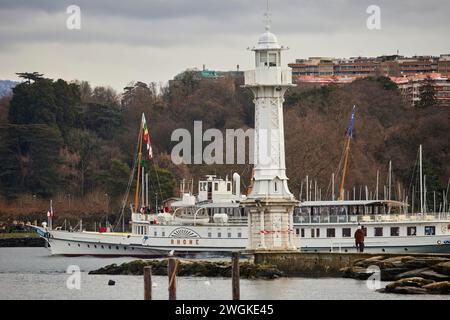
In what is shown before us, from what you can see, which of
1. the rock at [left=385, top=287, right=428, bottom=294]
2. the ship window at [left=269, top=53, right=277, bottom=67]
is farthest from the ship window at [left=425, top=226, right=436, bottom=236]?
the rock at [left=385, top=287, right=428, bottom=294]

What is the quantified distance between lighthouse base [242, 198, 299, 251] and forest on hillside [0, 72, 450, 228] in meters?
36.1

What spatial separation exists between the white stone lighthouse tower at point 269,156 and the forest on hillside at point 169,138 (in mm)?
35923

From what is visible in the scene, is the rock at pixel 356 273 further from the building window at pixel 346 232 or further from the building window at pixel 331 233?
the building window at pixel 331 233

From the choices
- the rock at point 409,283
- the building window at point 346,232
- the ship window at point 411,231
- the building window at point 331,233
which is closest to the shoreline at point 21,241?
the building window at point 331,233

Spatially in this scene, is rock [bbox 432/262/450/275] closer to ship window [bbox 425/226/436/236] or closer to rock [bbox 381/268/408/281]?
rock [bbox 381/268/408/281]

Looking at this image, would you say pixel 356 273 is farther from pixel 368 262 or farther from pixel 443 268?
pixel 443 268

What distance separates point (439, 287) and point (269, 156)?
626 inches

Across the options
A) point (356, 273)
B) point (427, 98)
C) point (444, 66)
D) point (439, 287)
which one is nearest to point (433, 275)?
point (439, 287)

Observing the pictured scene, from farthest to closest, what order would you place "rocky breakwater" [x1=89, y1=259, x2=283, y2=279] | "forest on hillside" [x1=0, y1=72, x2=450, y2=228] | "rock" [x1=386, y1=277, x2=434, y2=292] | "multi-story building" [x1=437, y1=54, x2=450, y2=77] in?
"multi-story building" [x1=437, y1=54, x2=450, y2=77] → "forest on hillside" [x1=0, y1=72, x2=450, y2=228] → "rocky breakwater" [x1=89, y1=259, x2=283, y2=279] → "rock" [x1=386, y1=277, x2=434, y2=292]

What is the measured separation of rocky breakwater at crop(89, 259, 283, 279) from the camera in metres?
69.8

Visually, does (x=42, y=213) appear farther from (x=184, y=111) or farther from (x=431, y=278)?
(x=431, y=278)

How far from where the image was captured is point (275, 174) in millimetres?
75250

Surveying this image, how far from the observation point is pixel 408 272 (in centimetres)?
6550
